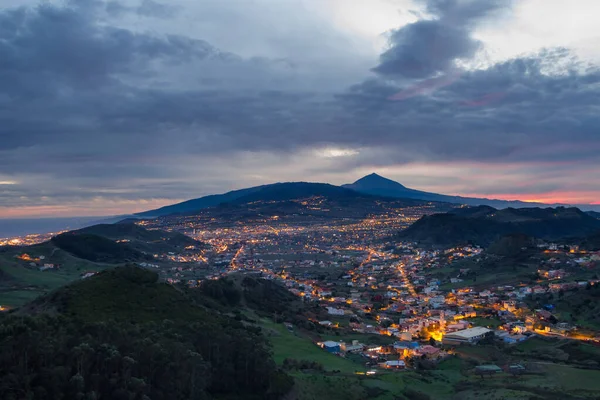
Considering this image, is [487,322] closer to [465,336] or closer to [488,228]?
[465,336]

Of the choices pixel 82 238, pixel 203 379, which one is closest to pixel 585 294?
pixel 203 379

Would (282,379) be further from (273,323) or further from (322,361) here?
(273,323)

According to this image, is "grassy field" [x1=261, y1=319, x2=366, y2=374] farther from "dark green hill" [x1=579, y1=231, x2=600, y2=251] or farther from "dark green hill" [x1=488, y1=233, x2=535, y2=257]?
"dark green hill" [x1=579, y1=231, x2=600, y2=251]

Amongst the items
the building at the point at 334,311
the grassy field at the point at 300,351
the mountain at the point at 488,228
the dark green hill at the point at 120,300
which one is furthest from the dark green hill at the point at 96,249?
the mountain at the point at 488,228

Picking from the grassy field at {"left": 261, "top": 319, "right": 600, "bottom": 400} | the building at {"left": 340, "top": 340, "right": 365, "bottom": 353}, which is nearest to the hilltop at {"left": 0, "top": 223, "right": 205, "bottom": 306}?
the grassy field at {"left": 261, "top": 319, "right": 600, "bottom": 400}

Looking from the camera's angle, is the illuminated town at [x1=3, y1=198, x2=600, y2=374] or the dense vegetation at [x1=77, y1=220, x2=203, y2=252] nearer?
the illuminated town at [x1=3, y1=198, x2=600, y2=374]

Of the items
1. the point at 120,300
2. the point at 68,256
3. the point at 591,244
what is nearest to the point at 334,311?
the point at 120,300
